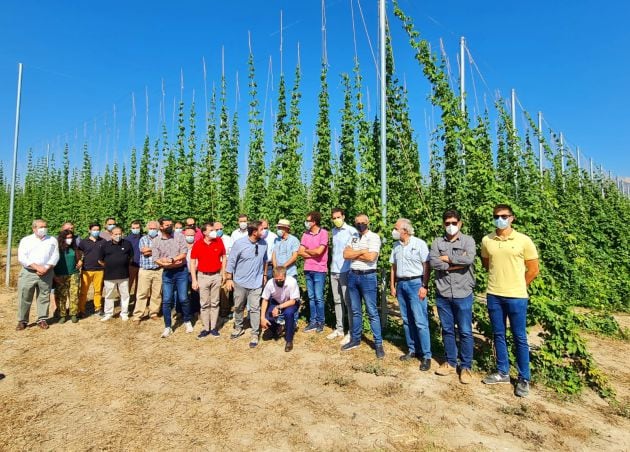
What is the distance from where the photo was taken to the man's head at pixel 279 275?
5.68 m

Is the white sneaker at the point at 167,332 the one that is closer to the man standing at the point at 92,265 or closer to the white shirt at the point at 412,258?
the man standing at the point at 92,265

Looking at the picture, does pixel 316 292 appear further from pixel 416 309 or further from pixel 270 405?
pixel 270 405

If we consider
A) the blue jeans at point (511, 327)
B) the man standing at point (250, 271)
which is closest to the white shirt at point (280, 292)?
the man standing at point (250, 271)

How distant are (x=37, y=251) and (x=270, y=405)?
537 centimetres

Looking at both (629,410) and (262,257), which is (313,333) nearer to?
(262,257)

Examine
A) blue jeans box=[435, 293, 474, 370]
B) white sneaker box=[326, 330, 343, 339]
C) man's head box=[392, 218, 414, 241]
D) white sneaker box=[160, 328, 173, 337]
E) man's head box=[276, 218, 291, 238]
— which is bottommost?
white sneaker box=[326, 330, 343, 339]

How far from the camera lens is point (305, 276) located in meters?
6.45

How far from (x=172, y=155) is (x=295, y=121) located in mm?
5861

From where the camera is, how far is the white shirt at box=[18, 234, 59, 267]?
6.28m

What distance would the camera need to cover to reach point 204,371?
4.80 metres

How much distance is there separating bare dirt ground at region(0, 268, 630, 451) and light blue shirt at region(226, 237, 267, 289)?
1.08 metres

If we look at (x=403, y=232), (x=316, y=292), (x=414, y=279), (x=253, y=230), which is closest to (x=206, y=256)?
(x=253, y=230)

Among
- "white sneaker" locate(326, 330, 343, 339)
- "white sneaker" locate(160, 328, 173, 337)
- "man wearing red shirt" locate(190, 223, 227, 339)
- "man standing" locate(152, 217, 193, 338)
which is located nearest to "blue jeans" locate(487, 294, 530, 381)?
"white sneaker" locate(326, 330, 343, 339)

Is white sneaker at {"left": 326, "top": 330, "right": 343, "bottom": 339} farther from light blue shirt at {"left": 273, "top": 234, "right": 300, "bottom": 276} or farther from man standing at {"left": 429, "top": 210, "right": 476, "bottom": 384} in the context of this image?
man standing at {"left": 429, "top": 210, "right": 476, "bottom": 384}
